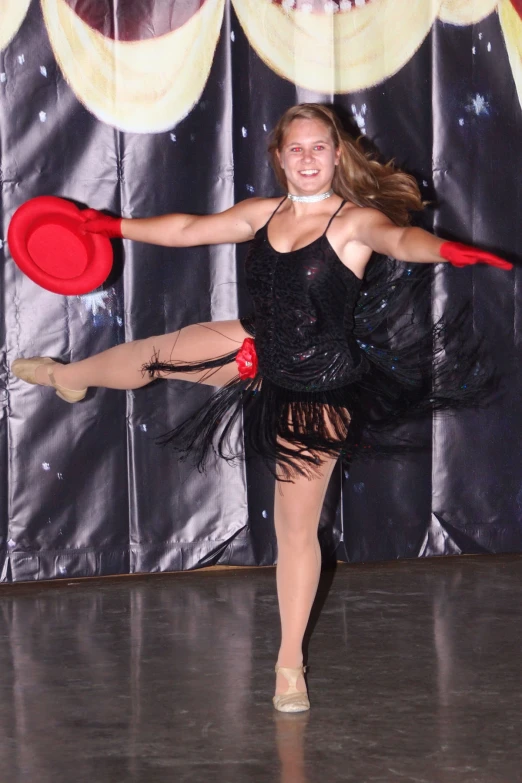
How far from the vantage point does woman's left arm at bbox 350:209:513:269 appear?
6.91 ft

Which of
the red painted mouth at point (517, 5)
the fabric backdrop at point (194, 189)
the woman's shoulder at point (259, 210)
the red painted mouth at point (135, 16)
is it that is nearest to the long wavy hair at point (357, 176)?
the woman's shoulder at point (259, 210)

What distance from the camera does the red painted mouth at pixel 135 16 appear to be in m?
3.72

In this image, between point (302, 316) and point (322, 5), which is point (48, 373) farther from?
point (322, 5)

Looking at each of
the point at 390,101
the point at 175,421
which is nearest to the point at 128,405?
the point at 175,421

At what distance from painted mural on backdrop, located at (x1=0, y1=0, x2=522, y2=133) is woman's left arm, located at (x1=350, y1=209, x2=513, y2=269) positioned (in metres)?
1.48

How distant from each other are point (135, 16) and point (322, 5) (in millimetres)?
711

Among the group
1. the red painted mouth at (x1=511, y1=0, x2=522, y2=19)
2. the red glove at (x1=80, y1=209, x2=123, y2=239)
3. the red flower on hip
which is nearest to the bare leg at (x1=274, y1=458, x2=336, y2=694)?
the red flower on hip

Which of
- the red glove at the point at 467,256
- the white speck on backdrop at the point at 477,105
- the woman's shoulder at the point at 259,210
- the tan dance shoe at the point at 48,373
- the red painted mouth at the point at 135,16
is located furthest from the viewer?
the white speck on backdrop at the point at 477,105

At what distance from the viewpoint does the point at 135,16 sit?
3754mm

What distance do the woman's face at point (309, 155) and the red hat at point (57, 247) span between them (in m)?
0.67

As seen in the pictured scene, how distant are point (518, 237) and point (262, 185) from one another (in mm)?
1108

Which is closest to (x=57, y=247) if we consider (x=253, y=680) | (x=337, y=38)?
(x=253, y=680)

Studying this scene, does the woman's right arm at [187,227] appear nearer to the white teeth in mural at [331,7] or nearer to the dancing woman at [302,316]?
the dancing woman at [302,316]

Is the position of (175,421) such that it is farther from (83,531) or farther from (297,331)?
(297,331)
